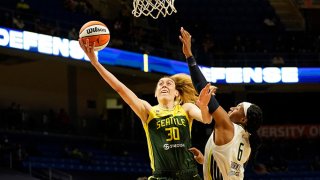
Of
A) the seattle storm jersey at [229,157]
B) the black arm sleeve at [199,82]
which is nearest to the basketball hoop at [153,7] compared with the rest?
the black arm sleeve at [199,82]

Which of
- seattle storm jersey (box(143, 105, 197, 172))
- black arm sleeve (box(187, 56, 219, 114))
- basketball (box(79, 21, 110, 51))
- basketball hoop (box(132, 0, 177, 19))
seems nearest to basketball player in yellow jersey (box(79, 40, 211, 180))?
seattle storm jersey (box(143, 105, 197, 172))

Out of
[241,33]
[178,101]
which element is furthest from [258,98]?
[178,101]

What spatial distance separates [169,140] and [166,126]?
117mm

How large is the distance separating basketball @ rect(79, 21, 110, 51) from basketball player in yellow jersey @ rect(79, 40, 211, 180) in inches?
8.3

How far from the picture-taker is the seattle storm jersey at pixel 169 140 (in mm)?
4883

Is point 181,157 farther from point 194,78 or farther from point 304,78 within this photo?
point 304,78

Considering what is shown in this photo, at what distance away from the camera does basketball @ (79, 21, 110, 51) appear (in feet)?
17.1

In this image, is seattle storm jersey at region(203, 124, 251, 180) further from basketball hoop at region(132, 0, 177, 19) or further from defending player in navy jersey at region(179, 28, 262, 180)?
basketball hoop at region(132, 0, 177, 19)

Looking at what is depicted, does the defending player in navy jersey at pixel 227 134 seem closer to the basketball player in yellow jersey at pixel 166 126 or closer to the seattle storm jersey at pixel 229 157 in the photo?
Answer: the seattle storm jersey at pixel 229 157

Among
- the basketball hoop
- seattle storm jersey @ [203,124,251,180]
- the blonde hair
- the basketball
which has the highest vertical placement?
the basketball hoop

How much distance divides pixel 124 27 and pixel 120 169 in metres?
4.61

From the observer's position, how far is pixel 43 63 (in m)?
19.5

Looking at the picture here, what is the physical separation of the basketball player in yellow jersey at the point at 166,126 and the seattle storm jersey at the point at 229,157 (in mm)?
307

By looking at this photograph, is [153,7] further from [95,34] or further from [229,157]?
[229,157]
